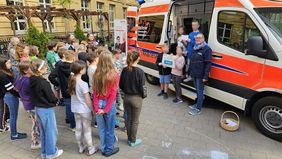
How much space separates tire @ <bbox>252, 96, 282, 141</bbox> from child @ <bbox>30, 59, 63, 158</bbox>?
355 centimetres

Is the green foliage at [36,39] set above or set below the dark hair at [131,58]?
above

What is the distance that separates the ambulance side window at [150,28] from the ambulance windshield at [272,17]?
291 cm

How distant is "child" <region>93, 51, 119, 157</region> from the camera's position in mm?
2814

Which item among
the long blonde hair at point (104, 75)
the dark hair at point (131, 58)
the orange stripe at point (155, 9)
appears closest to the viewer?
the long blonde hair at point (104, 75)

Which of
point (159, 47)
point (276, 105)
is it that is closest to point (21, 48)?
point (159, 47)

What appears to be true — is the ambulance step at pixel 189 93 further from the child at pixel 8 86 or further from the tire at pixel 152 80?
the child at pixel 8 86

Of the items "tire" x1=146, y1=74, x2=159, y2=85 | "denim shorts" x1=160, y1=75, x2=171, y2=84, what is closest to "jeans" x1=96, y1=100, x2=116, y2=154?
"denim shorts" x1=160, y1=75, x2=171, y2=84

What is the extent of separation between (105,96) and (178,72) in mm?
2770

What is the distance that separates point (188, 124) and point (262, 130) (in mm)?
1362

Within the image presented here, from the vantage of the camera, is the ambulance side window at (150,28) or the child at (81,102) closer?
the child at (81,102)

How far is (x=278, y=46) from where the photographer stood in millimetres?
3344

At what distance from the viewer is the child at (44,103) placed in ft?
9.27

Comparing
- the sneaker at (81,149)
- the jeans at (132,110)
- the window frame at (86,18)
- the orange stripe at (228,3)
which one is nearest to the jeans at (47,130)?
the sneaker at (81,149)

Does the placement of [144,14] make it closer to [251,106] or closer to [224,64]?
[224,64]
